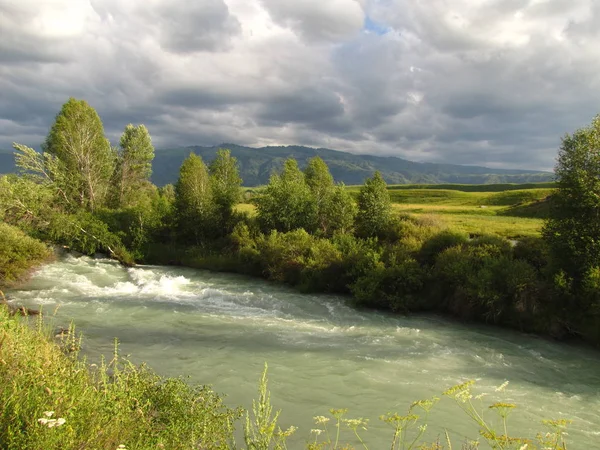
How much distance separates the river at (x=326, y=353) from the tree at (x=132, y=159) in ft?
110

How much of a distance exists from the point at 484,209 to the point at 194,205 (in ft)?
179

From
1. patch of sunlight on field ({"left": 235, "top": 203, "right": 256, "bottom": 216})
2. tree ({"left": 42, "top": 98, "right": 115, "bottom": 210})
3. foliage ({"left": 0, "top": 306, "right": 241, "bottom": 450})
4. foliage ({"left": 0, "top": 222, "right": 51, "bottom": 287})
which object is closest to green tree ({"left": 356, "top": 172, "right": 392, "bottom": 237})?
patch of sunlight on field ({"left": 235, "top": 203, "right": 256, "bottom": 216})

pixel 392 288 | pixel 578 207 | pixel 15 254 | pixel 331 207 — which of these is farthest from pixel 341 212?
pixel 15 254

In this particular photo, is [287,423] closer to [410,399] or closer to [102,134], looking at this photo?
[410,399]

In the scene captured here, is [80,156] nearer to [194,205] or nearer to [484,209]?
[194,205]

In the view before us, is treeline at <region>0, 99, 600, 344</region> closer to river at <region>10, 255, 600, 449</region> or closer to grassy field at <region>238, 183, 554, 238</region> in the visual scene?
river at <region>10, 255, 600, 449</region>

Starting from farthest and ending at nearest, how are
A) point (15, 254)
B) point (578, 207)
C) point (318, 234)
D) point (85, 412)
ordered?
point (318, 234) < point (15, 254) < point (578, 207) < point (85, 412)

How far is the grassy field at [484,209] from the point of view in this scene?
Result: 38500 mm

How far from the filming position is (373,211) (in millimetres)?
38688

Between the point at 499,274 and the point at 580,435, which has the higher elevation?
the point at 499,274

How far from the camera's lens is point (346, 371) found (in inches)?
643

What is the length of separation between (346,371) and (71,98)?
6206 cm

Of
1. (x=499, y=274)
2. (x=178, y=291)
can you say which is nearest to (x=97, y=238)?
(x=178, y=291)

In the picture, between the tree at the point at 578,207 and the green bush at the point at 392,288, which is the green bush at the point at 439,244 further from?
the tree at the point at 578,207
